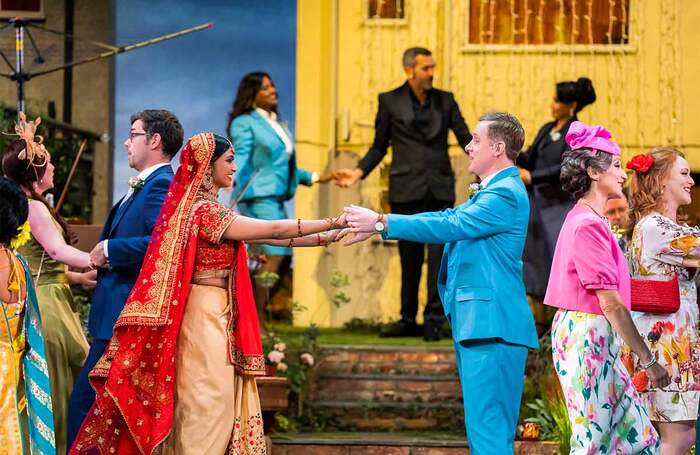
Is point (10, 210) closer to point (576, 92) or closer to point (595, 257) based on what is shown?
point (595, 257)

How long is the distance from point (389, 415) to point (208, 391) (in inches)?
106

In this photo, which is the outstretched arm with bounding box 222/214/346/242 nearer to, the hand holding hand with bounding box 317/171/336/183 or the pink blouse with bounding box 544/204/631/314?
the pink blouse with bounding box 544/204/631/314

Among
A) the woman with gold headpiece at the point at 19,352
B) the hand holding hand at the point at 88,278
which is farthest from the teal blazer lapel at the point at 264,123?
the woman with gold headpiece at the point at 19,352

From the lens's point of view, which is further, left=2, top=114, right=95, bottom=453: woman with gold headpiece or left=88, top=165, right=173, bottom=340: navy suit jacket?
left=2, top=114, right=95, bottom=453: woman with gold headpiece

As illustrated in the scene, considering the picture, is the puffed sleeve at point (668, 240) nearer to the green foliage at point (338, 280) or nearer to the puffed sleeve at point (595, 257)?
the puffed sleeve at point (595, 257)

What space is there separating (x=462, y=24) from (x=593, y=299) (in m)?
5.20

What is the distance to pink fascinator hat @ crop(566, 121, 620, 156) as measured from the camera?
459 centimetres

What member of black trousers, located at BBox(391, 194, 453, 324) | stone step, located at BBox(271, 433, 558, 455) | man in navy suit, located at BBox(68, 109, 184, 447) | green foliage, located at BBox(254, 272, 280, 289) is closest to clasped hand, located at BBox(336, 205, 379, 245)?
man in navy suit, located at BBox(68, 109, 184, 447)

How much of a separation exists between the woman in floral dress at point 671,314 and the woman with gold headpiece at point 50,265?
7.66 ft

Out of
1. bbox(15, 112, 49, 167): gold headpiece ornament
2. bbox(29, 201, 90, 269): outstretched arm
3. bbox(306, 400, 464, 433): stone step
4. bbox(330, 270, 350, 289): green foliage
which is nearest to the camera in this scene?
bbox(29, 201, 90, 269): outstretched arm

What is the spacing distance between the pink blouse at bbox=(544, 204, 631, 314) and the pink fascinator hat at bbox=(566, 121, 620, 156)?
0.73ft

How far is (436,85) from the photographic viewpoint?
30.5 feet

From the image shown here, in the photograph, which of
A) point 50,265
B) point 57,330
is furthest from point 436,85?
point 57,330

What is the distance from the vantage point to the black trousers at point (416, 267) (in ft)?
25.6
